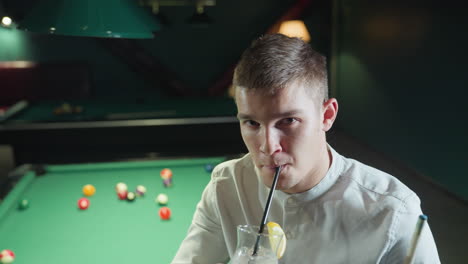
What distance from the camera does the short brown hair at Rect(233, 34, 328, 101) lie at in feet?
3.68

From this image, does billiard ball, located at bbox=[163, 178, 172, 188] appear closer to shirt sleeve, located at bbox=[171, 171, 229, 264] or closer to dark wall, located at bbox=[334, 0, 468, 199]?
shirt sleeve, located at bbox=[171, 171, 229, 264]

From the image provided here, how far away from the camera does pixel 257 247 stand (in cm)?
98

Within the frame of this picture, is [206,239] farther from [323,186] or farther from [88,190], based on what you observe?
[88,190]

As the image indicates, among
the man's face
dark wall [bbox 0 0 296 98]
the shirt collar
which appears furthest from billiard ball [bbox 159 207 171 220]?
dark wall [bbox 0 0 296 98]

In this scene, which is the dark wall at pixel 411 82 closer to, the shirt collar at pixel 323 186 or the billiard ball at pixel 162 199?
the billiard ball at pixel 162 199

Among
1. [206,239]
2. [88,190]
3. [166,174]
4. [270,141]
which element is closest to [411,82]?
[166,174]

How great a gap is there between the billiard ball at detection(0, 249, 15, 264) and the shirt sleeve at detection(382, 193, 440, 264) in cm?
141

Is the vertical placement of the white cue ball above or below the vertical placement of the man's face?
below

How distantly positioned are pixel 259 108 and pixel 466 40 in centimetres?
343

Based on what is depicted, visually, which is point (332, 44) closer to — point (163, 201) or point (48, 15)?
point (163, 201)

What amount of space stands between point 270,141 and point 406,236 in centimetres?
46

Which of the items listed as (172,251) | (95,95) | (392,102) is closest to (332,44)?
(392,102)

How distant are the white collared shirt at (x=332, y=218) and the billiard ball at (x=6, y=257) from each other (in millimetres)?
764

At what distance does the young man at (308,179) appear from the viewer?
1.13 meters
